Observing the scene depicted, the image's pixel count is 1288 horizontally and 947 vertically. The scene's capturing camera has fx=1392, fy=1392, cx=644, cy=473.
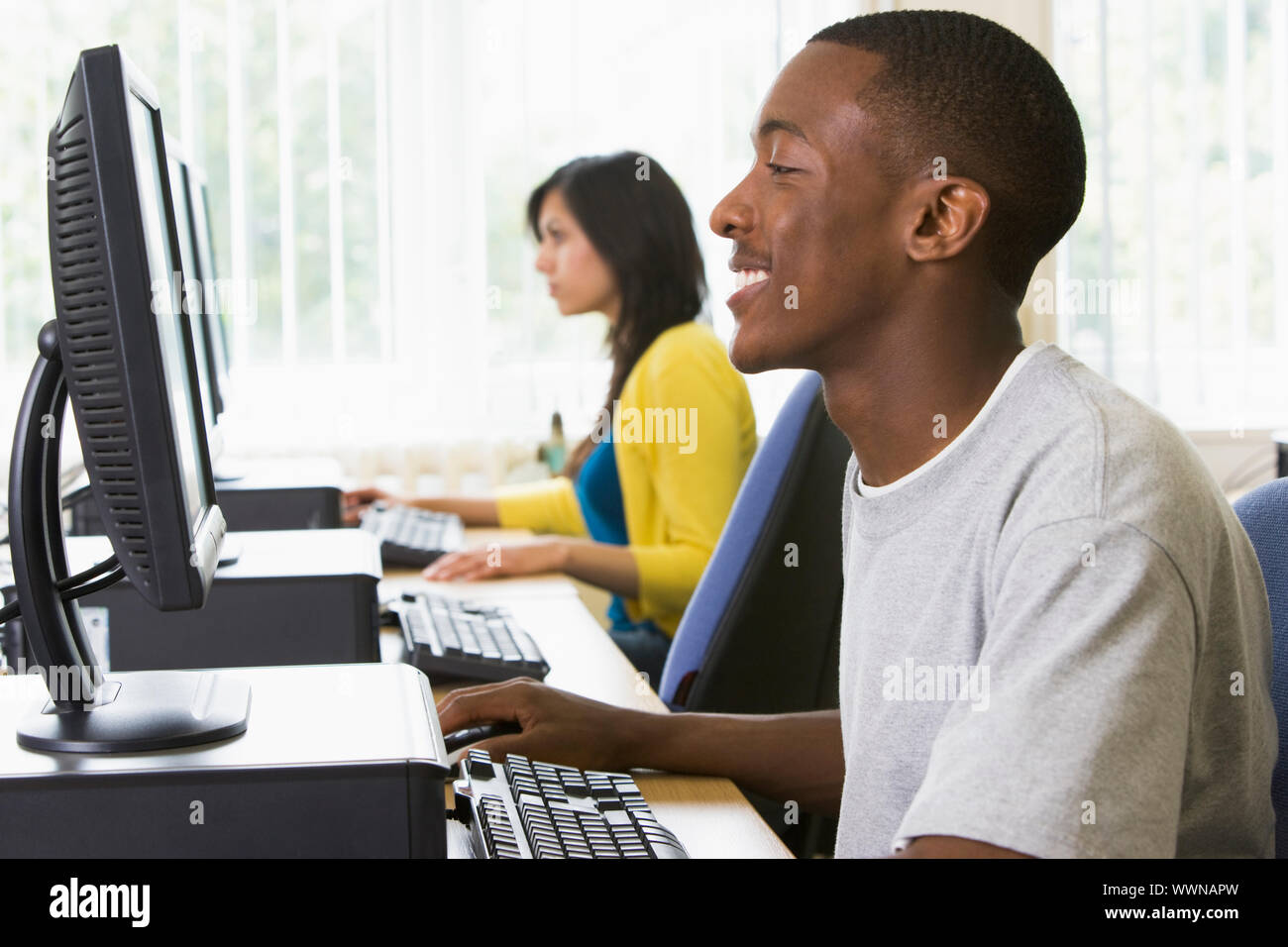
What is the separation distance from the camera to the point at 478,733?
1.06 meters

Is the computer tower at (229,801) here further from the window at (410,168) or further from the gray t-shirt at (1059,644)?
the window at (410,168)

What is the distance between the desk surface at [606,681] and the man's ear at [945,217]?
0.40 meters

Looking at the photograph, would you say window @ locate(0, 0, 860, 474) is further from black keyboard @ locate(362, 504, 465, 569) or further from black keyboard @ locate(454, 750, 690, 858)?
black keyboard @ locate(454, 750, 690, 858)

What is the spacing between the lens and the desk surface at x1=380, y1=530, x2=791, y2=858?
3.08 feet

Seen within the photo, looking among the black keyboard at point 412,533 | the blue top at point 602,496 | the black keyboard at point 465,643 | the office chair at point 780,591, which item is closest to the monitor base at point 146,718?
the black keyboard at point 465,643

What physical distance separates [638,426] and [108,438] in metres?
1.47

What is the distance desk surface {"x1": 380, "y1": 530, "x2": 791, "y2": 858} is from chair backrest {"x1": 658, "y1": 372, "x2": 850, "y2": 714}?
80 mm

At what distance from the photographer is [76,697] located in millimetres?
757

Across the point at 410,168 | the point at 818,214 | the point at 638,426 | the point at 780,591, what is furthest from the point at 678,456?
the point at 410,168

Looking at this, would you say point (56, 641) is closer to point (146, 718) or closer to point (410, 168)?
point (146, 718)

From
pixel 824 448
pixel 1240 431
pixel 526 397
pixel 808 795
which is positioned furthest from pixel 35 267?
pixel 1240 431

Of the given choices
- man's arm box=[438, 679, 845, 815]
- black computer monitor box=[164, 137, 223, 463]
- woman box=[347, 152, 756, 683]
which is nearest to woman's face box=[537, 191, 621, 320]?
woman box=[347, 152, 756, 683]
